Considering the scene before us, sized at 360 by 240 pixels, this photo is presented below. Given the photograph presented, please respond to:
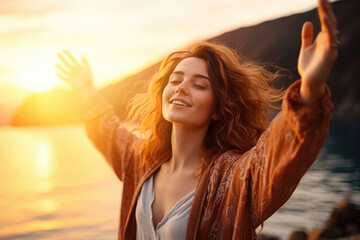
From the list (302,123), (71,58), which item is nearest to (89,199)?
(71,58)

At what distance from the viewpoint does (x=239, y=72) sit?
2.80 m

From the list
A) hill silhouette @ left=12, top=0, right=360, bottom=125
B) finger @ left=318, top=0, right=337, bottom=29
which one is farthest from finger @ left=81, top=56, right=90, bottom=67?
hill silhouette @ left=12, top=0, right=360, bottom=125

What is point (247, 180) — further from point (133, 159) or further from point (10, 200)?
point (10, 200)

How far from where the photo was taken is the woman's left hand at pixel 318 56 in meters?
1.73

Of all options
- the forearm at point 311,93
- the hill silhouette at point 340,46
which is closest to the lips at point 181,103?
the forearm at point 311,93

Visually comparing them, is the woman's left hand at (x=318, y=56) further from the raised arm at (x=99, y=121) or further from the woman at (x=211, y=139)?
the raised arm at (x=99, y=121)

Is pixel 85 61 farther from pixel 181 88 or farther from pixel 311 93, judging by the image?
pixel 311 93

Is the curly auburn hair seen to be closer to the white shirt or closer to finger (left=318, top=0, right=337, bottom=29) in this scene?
the white shirt

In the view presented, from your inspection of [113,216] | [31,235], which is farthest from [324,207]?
[31,235]

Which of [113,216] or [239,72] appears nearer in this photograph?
[239,72]

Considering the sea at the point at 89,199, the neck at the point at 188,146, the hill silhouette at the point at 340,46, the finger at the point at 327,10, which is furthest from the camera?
the hill silhouette at the point at 340,46

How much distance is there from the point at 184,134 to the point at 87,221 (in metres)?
23.6

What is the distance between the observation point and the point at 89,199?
31.5 meters

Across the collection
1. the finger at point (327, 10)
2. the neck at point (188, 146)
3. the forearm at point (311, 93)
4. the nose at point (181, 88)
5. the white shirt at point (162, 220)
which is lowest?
the white shirt at point (162, 220)
